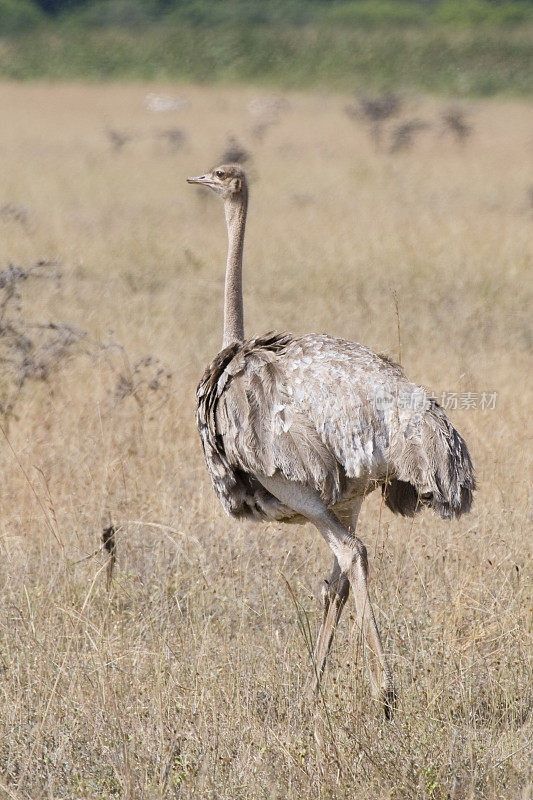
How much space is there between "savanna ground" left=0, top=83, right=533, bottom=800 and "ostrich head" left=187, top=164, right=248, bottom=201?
1290mm

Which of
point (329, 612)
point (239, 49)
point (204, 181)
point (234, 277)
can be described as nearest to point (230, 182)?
point (204, 181)

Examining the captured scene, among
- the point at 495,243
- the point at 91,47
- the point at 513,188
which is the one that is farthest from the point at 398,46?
the point at 495,243

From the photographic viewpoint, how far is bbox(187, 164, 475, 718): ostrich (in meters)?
3.52

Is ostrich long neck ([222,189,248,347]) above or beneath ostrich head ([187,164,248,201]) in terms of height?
beneath

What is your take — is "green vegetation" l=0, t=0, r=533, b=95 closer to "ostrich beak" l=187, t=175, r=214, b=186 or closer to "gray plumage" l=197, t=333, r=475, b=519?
"ostrich beak" l=187, t=175, r=214, b=186

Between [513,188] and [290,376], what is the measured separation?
12.5 metres

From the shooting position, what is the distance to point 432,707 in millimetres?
3283

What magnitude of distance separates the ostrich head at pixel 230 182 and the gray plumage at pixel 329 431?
1045mm

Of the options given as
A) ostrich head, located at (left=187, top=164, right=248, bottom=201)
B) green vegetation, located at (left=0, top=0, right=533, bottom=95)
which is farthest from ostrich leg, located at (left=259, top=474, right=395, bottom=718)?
green vegetation, located at (left=0, top=0, right=533, bottom=95)

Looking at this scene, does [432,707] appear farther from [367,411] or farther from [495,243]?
[495,243]

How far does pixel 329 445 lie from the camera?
3627mm

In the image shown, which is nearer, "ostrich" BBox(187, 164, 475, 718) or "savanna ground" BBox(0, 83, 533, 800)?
"savanna ground" BBox(0, 83, 533, 800)

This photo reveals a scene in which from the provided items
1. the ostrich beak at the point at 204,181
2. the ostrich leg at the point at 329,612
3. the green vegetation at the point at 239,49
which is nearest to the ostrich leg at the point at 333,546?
the ostrich leg at the point at 329,612

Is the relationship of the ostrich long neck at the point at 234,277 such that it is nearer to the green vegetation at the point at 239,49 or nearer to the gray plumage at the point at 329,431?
the gray plumage at the point at 329,431
